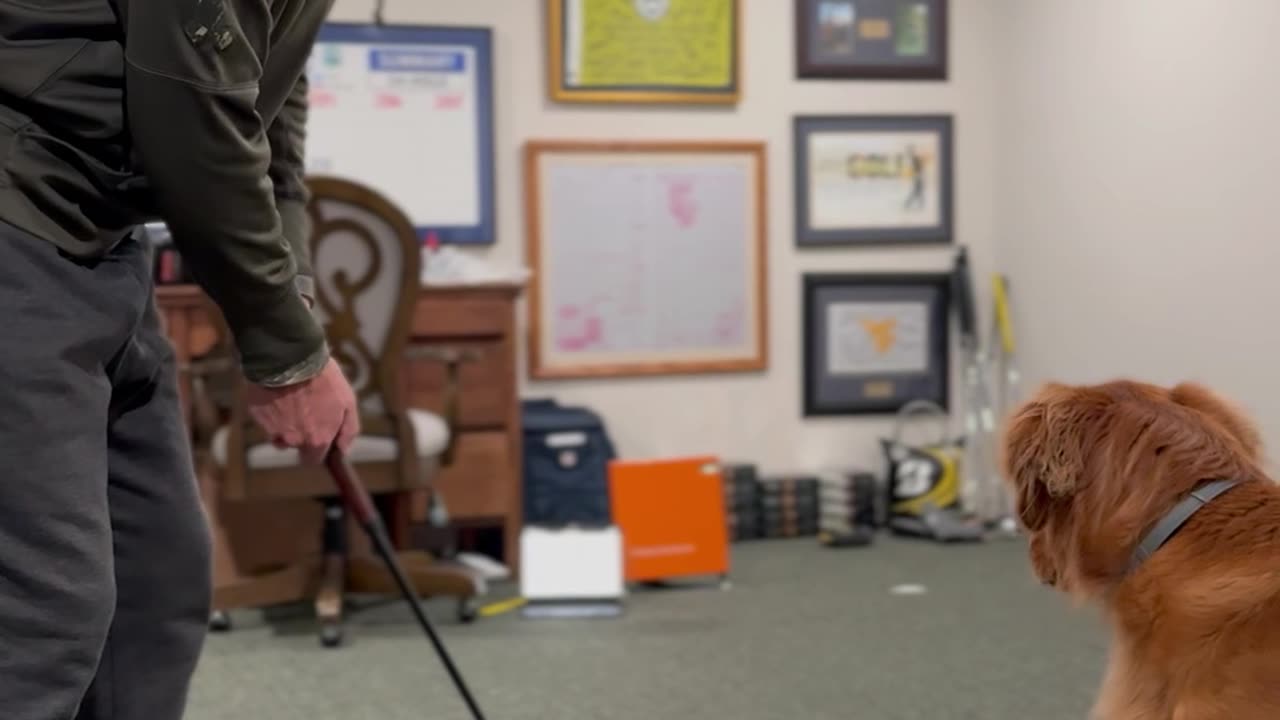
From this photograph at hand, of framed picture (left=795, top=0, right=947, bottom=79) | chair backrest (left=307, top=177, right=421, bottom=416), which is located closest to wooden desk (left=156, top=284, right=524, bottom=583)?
chair backrest (left=307, top=177, right=421, bottom=416)

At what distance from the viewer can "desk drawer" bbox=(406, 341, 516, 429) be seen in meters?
3.64

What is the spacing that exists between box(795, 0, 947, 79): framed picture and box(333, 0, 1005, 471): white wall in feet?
0.14

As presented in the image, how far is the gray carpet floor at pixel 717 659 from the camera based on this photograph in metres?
2.54

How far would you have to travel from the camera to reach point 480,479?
12.0 ft

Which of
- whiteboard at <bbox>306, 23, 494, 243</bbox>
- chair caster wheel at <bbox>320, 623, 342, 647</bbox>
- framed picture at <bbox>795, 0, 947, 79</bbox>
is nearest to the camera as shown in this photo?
chair caster wheel at <bbox>320, 623, 342, 647</bbox>

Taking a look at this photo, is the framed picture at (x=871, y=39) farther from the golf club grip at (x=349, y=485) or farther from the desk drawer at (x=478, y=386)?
the golf club grip at (x=349, y=485)

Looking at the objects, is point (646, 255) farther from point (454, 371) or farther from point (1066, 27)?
point (1066, 27)

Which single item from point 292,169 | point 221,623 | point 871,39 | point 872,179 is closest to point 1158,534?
point 292,169

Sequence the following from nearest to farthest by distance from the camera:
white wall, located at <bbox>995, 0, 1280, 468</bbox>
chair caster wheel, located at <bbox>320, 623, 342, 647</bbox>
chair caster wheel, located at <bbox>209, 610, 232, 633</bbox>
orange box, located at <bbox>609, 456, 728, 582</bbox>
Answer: chair caster wheel, located at <bbox>320, 623, 342, 647</bbox> → chair caster wheel, located at <bbox>209, 610, 232, 633</bbox> → white wall, located at <bbox>995, 0, 1280, 468</bbox> → orange box, located at <bbox>609, 456, 728, 582</bbox>

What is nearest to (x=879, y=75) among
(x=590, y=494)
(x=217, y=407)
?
(x=590, y=494)

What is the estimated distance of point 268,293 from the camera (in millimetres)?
1086

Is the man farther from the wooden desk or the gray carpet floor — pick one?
the wooden desk

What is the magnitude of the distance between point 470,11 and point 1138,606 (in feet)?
10.7

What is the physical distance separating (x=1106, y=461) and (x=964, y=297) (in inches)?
124
